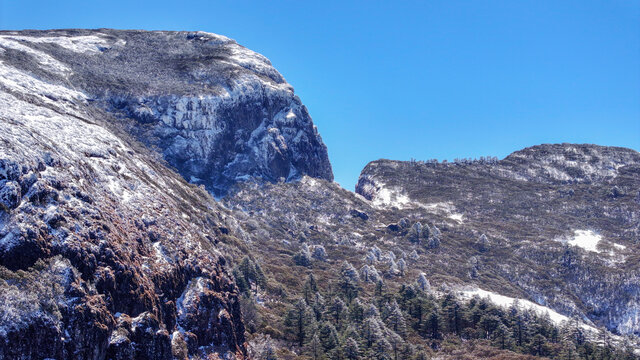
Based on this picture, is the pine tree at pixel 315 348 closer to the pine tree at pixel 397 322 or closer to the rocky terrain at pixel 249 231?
the rocky terrain at pixel 249 231

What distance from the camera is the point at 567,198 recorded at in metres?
161

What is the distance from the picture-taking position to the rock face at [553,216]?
101750 mm

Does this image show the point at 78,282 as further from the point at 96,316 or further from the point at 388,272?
the point at 388,272

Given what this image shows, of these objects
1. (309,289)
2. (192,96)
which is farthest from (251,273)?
(192,96)

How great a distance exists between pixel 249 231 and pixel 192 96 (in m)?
49.5

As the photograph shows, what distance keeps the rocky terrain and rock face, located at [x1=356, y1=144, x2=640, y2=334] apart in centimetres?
81

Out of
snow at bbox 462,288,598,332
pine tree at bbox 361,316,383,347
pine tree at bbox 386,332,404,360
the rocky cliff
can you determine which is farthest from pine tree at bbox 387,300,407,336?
the rocky cliff

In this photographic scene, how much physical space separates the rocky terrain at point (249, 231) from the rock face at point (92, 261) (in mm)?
147

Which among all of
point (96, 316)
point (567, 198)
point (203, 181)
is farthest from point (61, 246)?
point (567, 198)

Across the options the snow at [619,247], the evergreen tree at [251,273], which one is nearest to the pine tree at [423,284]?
the evergreen tree at [251,273]

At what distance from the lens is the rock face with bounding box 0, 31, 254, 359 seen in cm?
2536

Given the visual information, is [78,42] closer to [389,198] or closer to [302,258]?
[302,258]

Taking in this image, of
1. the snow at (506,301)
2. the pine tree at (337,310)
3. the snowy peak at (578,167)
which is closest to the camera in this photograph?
the pine tree at (337,310)

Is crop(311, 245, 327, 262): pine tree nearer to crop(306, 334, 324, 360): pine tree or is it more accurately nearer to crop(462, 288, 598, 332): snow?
crop(462, 288, 598, 332): snow
